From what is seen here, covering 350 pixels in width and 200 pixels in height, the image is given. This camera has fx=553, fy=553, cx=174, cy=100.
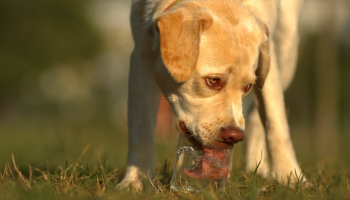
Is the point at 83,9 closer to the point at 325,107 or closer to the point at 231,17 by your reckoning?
the point at 325,107

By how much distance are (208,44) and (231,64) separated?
0.69 feet

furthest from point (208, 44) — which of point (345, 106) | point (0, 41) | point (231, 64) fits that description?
point (345, 106)

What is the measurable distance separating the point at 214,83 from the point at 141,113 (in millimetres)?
860

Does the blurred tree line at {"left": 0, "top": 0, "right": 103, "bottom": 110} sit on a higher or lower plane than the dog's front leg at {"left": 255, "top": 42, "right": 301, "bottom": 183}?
lower

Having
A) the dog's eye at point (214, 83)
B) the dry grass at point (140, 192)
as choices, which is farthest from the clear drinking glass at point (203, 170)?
the dog's eye at point (214, 83)

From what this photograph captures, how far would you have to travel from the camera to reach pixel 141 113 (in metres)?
4.29

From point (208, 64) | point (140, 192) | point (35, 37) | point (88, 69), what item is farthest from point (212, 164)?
point (88, 69)

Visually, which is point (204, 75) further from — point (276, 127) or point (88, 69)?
point (88, 69)

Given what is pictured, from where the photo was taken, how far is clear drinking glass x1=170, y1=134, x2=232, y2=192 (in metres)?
3.44

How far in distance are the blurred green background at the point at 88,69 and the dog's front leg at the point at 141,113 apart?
9441 millimetres

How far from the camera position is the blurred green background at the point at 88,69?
1370cm

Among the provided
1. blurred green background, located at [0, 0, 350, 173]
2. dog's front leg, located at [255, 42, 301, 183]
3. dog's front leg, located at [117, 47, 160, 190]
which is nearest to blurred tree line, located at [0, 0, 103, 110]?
blurred green background, located at [0, 0, 350, 173]

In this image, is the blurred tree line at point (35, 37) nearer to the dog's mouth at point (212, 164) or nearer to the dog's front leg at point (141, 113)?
the dog's front leg at point (141, 113)

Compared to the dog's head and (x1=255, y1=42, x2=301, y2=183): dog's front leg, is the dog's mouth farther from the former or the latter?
(x1=255, y1=42, x2=301, y2=183): dog's front leg
